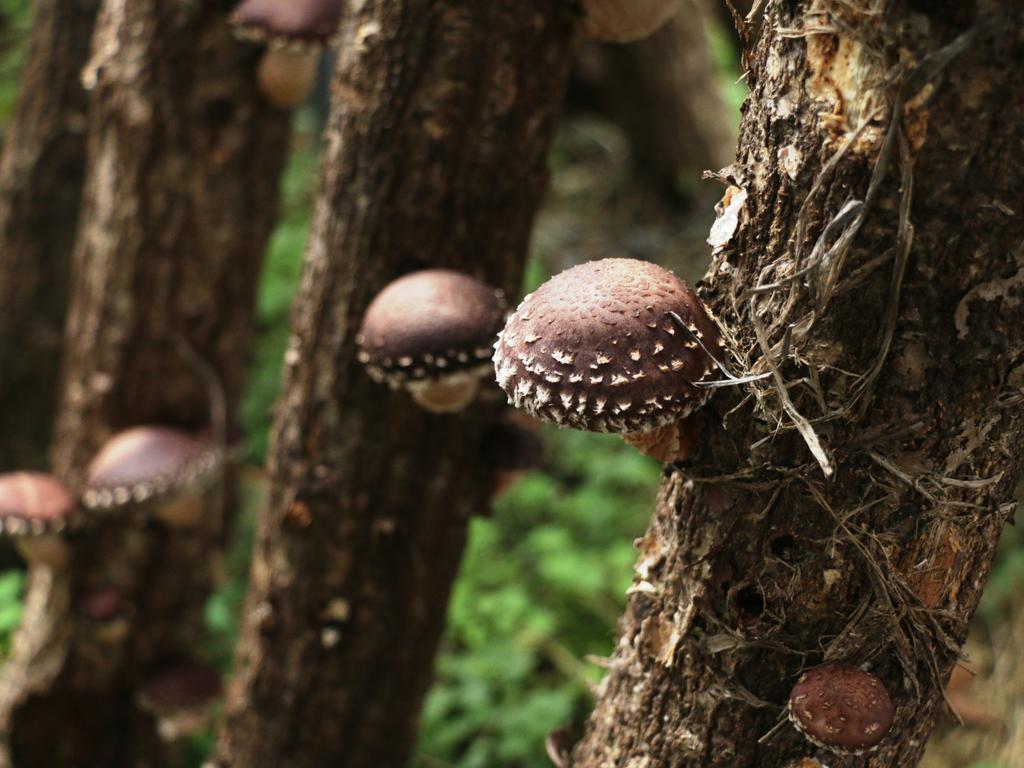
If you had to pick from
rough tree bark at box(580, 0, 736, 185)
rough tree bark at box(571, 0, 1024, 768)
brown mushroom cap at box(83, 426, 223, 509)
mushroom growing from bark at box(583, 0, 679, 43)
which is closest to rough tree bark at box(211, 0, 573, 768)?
mushroom growing from bark at box(583, 0, 679, 43)

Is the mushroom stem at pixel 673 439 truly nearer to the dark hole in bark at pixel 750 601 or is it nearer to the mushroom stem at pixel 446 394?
the dark hole in bark at pixel 750 601

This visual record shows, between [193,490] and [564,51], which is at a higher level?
[564,51]

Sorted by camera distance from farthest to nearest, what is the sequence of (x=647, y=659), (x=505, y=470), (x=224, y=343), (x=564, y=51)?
(x=224, y=343) → (x=505, y=470) → (x=564, y=51) → (x=647, y=659)

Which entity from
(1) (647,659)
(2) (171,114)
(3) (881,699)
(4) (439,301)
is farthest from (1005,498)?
(2) (171,114)

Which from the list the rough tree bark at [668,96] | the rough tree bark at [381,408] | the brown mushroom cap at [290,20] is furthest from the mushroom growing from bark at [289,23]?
the rough tree bark at [668,96]

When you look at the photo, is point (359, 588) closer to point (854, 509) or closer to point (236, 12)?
point (854, 509)

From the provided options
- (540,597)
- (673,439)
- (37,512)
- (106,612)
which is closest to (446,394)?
(673,439)

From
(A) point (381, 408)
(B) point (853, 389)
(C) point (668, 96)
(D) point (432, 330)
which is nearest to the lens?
(B) point (853, 389)

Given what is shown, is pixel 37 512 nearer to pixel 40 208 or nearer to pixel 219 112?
pixel 219 112
